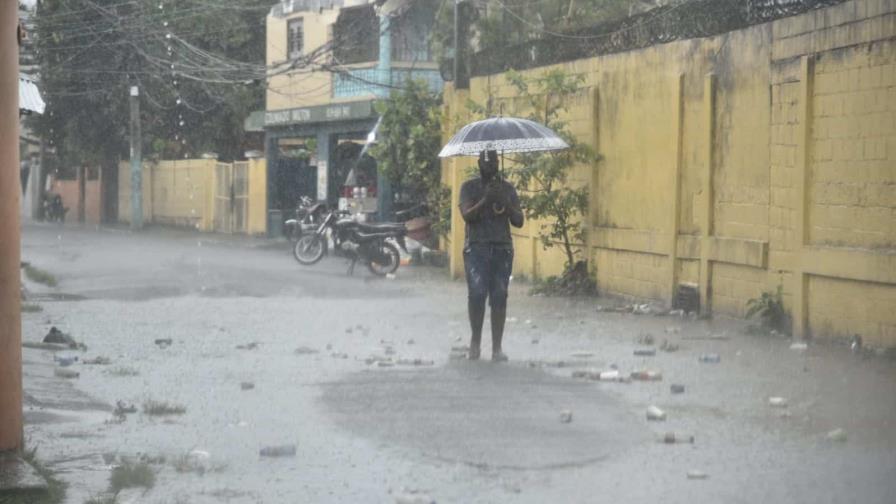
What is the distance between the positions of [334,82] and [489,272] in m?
25.7

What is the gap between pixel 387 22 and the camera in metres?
33.9

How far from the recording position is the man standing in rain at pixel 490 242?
12211mm

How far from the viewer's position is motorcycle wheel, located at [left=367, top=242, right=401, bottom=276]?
24.5 meters

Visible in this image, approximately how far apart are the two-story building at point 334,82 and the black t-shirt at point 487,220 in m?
20.4

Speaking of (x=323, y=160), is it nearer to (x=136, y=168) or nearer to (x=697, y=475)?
(x=136, y=168)

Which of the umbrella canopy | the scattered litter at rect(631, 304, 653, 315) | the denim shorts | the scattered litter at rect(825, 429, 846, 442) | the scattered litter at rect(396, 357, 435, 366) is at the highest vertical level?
the umbrella canopy

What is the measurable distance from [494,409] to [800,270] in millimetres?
4838

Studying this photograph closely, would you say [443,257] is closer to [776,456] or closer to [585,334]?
[585,334]

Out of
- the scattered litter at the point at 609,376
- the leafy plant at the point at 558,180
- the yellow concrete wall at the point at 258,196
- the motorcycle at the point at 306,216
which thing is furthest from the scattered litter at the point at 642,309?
the yellow concrete wall at the point at 258,196

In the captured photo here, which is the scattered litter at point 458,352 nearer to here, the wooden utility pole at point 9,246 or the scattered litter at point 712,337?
the scattered litter at point 712,337

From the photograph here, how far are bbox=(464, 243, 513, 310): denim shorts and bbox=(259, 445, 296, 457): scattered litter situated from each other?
4.46m

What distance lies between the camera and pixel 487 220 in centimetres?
1227

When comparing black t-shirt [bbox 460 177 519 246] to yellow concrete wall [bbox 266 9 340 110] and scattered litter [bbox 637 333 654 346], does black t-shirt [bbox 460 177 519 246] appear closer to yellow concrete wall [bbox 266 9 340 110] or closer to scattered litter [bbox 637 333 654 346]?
scattered litter [bbox 637 333 654 346]

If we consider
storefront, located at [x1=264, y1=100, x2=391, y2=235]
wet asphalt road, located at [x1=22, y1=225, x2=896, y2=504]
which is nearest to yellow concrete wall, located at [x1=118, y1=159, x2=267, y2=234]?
storefront, located at [x1=264, y1=100, x2=391, y2=235]
